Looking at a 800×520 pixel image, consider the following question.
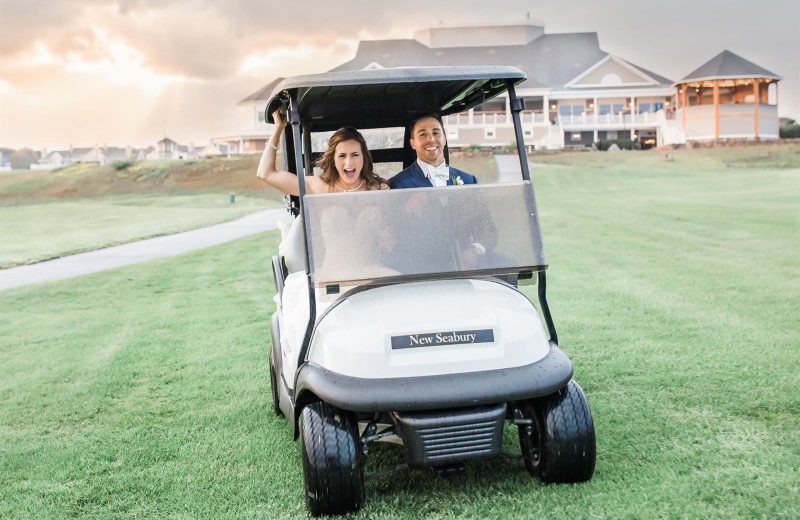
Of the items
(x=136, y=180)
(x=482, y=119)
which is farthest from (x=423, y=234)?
(x=136, y=180)

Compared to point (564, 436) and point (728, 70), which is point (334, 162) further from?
point (728, 70)

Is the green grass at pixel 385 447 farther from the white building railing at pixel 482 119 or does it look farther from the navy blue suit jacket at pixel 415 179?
the white building railing at pixel 482 119

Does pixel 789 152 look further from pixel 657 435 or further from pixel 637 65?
pixel 657 435

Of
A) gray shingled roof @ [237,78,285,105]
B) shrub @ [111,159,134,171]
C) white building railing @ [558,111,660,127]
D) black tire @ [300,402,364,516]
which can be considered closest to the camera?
black tire @ [300,402,364,516]

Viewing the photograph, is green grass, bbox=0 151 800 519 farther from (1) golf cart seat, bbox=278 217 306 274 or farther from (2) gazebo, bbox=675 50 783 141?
(2) gazebo, bbox=675 50 783 141

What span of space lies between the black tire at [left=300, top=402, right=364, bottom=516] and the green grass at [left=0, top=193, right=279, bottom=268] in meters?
11.5

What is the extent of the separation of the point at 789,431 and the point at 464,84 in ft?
7.88

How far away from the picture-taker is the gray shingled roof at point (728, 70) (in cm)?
4150

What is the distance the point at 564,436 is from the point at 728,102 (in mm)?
42600

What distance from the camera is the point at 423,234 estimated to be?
3465 mm

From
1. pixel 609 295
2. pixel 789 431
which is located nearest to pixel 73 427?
pixel 789 431

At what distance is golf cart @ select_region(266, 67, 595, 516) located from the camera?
312 centimetres

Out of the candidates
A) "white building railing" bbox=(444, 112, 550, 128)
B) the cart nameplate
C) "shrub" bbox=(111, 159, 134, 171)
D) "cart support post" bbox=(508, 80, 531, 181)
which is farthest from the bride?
"shrub" bbox=(111, 159, 134, 171)

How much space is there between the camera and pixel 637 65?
156 ft
